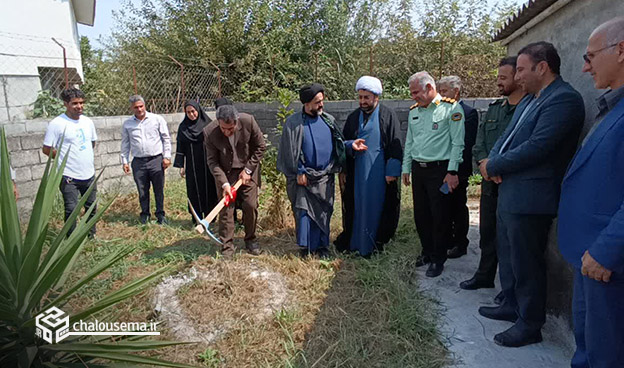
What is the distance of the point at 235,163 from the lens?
424 centimetres

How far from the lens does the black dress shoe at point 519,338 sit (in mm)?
2584

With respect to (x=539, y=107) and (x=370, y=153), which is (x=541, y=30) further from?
(x=370, y=153)

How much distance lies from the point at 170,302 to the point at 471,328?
93.2 inches

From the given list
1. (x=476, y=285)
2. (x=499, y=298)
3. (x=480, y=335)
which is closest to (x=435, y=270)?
(x=476, y=285)

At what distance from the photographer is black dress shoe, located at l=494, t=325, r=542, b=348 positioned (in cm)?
258

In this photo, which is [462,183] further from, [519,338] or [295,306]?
[295,306]

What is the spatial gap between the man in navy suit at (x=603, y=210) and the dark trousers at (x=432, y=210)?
5.45 feet

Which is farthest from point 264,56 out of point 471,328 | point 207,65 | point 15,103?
point 471,328

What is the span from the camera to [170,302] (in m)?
3.36

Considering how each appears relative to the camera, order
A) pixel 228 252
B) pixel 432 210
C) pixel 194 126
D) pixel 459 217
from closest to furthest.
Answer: pixel 432 210 < pixel 459 217 < pixel 228 252 < pixel 194 126

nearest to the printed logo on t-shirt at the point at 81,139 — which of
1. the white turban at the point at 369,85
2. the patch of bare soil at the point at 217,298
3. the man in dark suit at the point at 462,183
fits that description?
the patch of bare soil at the point at 217,298

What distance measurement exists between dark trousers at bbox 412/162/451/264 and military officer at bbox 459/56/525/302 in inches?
13.2

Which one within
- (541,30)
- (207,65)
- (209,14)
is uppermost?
(209,14)

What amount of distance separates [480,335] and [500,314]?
0.89ft
